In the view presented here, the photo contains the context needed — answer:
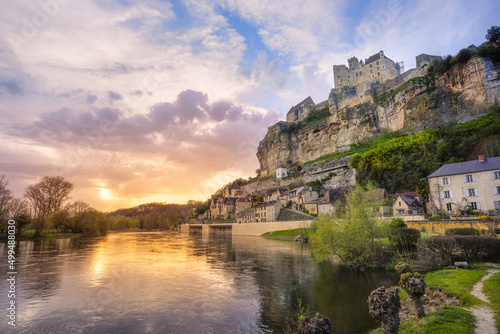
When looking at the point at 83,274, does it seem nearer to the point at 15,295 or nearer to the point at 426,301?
the point at 15,295

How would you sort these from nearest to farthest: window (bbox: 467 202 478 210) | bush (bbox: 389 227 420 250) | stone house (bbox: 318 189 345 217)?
bush (bbox: 389 227 420 250), window (bbox: 467 202 478 210), stone house (bbox: 318 189 345 217)

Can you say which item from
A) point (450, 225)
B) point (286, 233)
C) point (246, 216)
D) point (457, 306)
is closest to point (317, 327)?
point (457, 306)

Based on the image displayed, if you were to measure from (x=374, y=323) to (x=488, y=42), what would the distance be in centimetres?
6721

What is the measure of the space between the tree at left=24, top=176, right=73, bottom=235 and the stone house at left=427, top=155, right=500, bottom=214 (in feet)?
235

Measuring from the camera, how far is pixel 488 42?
51188 mm

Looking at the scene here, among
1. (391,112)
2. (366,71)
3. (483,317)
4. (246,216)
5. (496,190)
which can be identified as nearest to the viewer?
(483,317)

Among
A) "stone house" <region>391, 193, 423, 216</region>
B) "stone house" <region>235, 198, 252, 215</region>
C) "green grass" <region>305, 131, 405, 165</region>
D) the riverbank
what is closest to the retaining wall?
the riverbank

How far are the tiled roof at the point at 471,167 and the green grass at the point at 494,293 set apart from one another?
26765 mm

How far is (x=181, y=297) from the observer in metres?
13.6

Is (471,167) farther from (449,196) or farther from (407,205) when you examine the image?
(407,205)

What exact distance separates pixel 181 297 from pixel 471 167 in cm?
3789

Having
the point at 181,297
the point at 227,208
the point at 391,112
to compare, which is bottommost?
the point at 181,297

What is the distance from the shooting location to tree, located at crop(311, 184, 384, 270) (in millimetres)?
19922

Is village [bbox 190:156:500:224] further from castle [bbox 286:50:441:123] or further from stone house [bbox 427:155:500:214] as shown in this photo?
castle [bbox 286:50:441:123]
